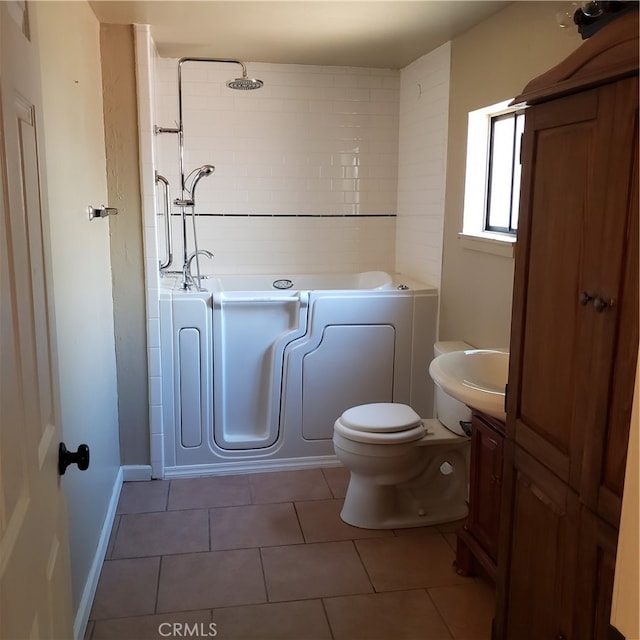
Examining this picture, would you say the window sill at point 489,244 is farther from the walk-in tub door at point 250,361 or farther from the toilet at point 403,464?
the walk-in tub door at point 250,361

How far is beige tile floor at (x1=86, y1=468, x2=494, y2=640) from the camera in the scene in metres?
2.30

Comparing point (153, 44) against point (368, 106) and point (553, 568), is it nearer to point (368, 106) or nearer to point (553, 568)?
point (368, 106)

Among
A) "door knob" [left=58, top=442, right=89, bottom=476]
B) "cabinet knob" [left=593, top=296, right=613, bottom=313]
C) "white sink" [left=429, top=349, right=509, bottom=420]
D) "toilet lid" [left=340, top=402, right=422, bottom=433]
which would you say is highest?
"cabinet knob" [left=593, top=296, right=613, bottom=313]

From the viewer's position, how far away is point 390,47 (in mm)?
3492

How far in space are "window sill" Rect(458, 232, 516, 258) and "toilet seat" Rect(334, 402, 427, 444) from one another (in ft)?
2.66

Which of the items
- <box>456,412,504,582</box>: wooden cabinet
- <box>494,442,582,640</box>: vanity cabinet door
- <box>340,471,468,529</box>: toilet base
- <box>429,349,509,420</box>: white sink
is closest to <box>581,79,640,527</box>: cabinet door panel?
<box>494,442,582,640</box>: vanity cabinet door

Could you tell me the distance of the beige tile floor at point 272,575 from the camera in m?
2.30

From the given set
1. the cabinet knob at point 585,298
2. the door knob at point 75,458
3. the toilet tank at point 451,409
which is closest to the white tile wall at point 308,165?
the toilet tank at point 451,409

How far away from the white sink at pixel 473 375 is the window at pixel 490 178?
2.21 ft

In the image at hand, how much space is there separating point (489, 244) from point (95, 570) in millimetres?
2101

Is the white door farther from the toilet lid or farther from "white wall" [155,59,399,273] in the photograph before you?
"white wall" [155,59,399,273]

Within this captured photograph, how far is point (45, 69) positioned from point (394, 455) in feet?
6.39

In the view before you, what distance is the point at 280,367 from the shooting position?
3.53m

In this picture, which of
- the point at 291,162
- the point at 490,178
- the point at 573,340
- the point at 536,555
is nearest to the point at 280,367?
the point at 291,162
